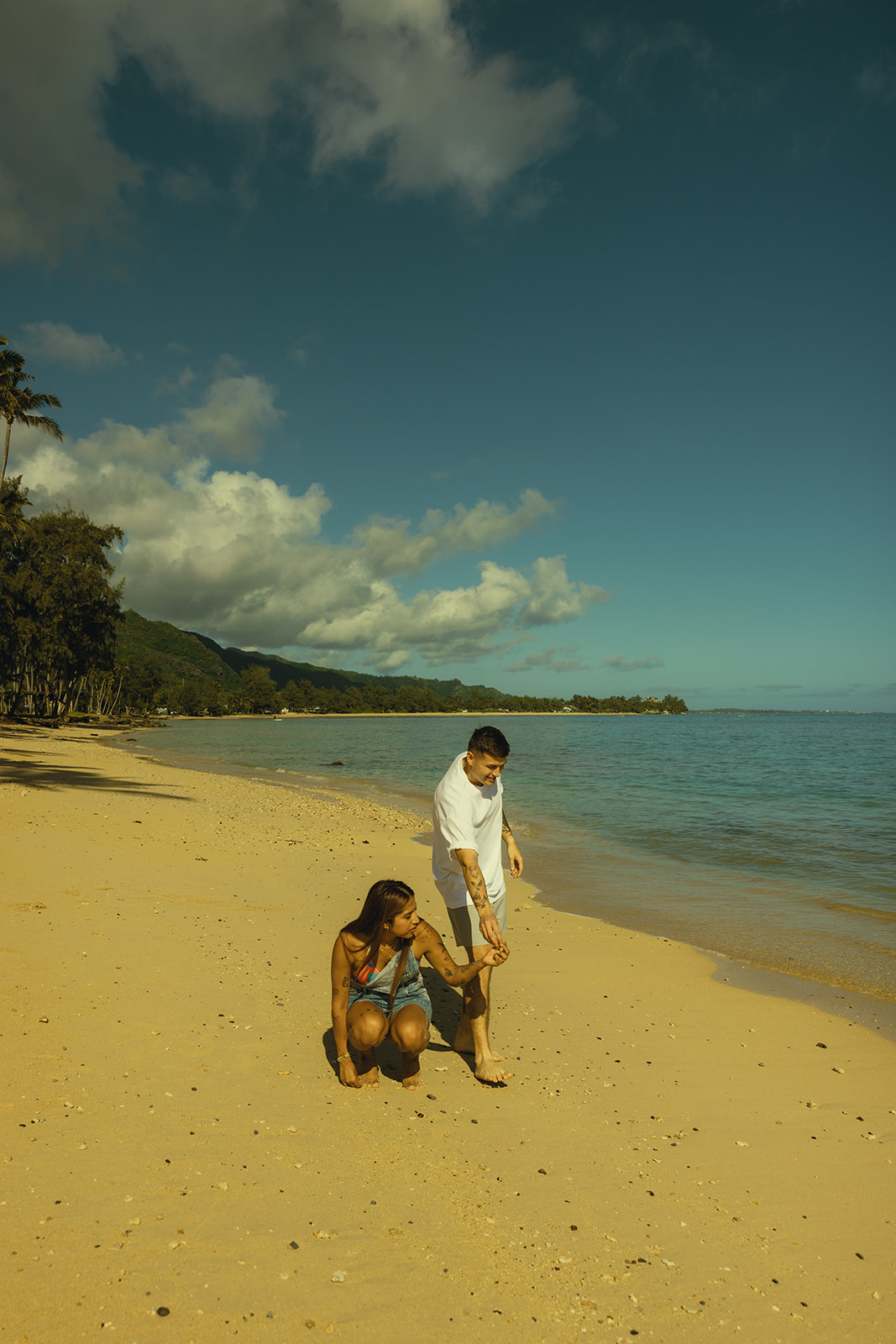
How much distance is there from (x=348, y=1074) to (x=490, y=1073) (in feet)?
2.93

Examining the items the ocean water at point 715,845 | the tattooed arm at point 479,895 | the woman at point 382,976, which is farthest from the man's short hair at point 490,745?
the ocean water at point 715,845

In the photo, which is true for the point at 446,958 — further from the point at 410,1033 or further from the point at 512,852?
the point at 512,852

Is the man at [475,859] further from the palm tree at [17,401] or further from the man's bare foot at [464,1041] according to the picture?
the palm tree at [17,401]

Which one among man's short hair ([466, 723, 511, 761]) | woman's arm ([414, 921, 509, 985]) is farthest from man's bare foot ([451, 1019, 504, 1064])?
man's short hair ([466, 723, 511, 761])

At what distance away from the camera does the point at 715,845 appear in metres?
15.7

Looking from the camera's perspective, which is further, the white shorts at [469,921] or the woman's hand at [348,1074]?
the white shorts at [469,921]

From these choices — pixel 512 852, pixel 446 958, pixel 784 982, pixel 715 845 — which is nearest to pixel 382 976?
pixel 446 958

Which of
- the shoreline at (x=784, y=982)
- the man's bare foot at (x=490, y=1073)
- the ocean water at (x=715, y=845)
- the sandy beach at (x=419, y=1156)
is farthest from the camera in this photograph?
the ocean water at (x=715, y=845)

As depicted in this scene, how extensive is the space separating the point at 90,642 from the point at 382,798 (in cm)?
3347

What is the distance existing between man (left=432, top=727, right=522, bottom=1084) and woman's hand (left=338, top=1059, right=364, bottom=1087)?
794 mm

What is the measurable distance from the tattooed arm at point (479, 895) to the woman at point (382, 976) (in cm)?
11

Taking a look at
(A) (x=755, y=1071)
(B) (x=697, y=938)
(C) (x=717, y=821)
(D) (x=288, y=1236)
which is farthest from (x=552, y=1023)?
(C) (x=717, y=821)

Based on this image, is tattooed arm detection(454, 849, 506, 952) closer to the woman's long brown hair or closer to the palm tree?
the woman's long brown hair

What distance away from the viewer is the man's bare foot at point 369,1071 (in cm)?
431
